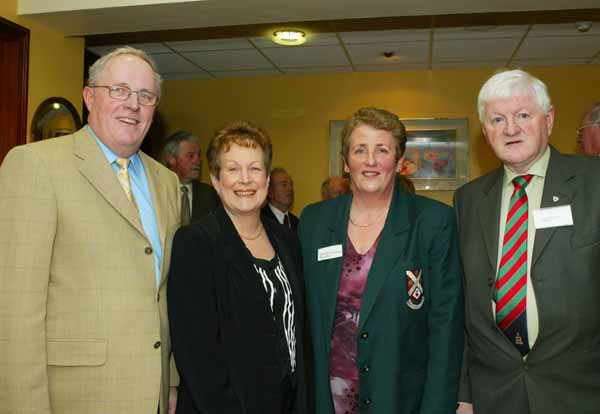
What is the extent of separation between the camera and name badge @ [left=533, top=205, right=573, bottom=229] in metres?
2.08

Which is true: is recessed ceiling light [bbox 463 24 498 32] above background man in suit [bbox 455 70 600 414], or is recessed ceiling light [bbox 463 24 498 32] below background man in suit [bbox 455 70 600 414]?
above

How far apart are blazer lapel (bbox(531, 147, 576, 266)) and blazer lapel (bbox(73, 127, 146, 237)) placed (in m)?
1.46

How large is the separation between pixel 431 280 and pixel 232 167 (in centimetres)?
90

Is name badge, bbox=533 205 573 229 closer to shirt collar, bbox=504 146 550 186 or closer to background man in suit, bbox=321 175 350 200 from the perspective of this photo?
shirt collar, bbox=504 146 550 186

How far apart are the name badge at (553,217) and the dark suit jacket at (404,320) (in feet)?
1.05

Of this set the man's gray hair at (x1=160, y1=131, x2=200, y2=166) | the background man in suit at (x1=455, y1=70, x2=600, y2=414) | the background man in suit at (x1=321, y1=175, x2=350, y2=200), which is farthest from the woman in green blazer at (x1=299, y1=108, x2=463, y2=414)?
the background man in suit at (x1=321, y1=175, x2=350, y2=200)

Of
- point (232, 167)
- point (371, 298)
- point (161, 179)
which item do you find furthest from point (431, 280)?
point (161, 179)

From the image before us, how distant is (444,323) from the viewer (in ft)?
7.09

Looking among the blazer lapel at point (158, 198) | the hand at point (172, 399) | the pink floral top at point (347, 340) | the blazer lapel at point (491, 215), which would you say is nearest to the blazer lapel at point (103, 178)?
the blazer lapel at point (158, 198)

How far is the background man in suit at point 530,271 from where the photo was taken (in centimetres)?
204

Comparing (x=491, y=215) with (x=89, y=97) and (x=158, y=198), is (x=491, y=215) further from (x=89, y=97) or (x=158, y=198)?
(x=89, y=97)

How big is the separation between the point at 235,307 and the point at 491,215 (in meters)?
1.11

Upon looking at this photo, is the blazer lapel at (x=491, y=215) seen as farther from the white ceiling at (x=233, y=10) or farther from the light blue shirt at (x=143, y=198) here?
the white ceiling at (x=233, y=10)

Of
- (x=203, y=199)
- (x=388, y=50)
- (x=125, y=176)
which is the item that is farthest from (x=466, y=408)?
(x=388, y=50)
